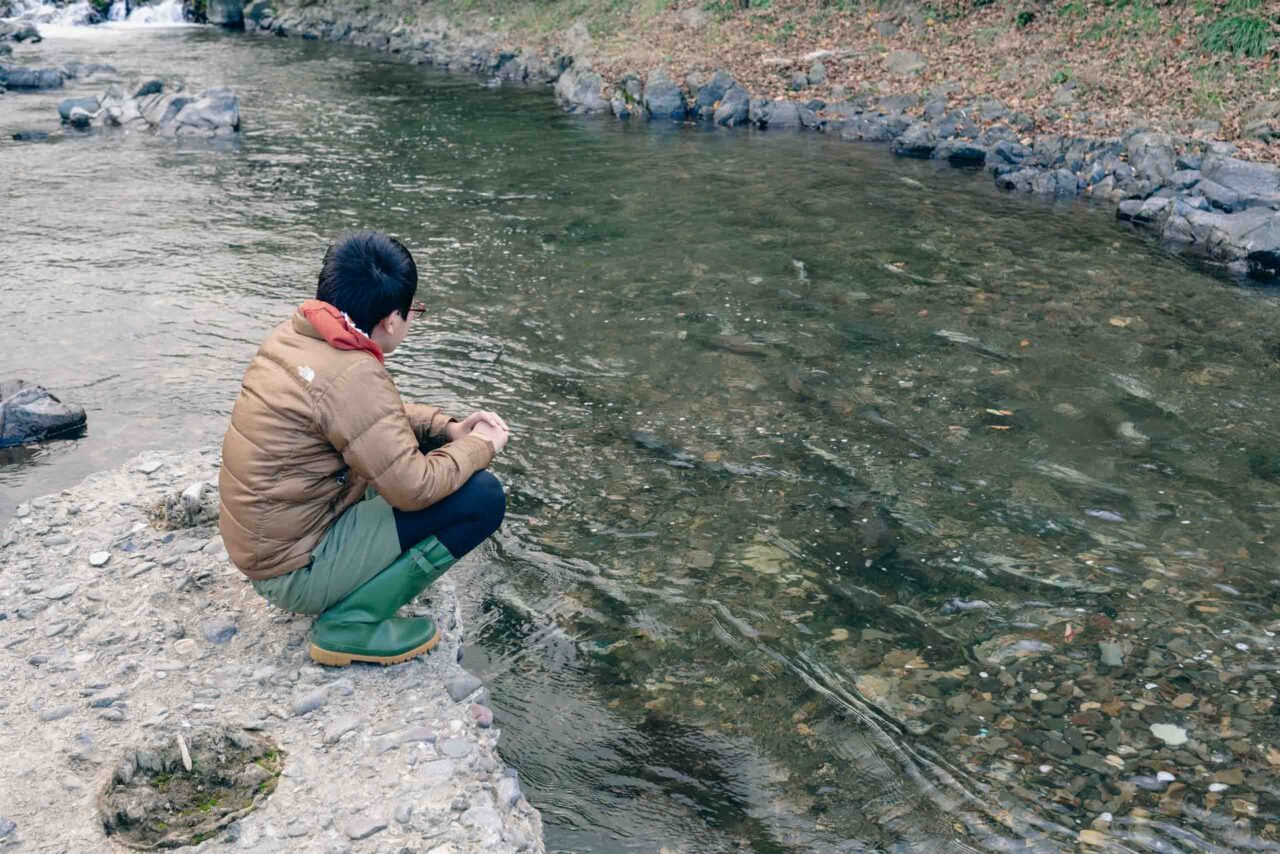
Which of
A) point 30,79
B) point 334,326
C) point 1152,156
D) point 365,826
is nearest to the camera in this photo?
point 365,826

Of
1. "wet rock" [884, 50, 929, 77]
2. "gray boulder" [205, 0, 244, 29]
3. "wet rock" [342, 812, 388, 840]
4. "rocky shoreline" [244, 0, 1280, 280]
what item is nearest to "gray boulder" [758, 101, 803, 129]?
"rocky shoreline" [244, 0, 1280, 280]

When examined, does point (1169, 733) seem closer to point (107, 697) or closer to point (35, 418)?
point (107, 697)

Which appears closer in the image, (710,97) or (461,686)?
(461,686)

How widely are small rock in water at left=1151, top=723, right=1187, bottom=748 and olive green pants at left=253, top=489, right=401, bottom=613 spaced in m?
3.58

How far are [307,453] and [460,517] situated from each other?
2.31 ft

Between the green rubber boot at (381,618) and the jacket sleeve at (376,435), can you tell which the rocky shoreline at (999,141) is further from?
the jacket sleeve at (376,435)

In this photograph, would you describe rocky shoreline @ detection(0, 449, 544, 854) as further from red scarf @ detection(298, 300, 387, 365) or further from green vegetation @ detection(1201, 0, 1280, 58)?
green vegetation @ detection(1201, 0, 1280, 58)

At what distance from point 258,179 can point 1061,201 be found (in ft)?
38.1

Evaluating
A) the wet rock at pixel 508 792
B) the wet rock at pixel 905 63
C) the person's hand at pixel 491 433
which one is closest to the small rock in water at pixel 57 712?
the wet rock at pixel 508 792

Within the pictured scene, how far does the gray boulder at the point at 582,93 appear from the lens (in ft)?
Result: 68.2

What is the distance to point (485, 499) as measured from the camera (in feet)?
15.0

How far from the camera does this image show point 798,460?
7488 millimetres

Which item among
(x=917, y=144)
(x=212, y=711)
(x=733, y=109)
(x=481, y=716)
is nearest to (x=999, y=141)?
(x=917, y=144)

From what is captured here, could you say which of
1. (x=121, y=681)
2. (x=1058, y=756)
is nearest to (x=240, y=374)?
(x=121, y=681)
